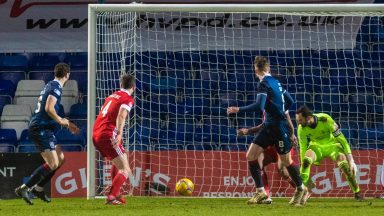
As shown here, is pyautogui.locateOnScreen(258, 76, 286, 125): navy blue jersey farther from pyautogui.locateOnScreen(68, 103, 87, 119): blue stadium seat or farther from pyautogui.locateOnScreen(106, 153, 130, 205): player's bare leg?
pyautogui.locateOnScreen(68, 103, 87, 119): blue stadium seat

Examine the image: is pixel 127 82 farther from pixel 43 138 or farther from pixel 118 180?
pixel 43 138

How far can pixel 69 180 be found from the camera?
18.1 meters

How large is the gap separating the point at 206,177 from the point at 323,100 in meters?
3.08

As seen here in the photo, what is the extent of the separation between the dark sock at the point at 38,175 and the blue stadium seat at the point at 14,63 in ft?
25.2

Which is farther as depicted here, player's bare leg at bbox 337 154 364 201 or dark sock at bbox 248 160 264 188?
player's bare leg at bbox 337 154 364 201

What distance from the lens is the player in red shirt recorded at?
14.1 m

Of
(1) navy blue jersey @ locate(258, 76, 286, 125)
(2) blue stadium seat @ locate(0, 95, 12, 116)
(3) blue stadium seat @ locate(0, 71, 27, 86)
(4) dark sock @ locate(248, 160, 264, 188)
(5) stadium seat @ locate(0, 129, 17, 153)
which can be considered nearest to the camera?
(1) navy blue jersey @ locate(258, 76, 286, 125)

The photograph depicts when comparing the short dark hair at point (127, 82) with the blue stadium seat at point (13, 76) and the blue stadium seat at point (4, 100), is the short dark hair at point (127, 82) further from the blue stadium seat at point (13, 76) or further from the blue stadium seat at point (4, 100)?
the blue stadium seat at point (13, 76)

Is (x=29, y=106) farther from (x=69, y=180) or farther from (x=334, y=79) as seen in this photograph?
(x=334, y=79)

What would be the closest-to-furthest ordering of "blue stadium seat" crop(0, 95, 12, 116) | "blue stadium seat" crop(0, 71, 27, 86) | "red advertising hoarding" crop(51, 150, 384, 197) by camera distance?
"red advertising hoarding" crop(51, 150, 384, 197) → "blue stadium seat" crop(0, 95, 12, 116) → "blue stadium seat" crop(0, 71, 27, 86)

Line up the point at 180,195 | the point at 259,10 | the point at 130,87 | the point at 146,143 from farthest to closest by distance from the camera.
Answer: the point at 146,143 < the point at 180,195 < the point at 259,10 < the point at 130,87

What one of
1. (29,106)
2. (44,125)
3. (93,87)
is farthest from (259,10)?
(29,106)

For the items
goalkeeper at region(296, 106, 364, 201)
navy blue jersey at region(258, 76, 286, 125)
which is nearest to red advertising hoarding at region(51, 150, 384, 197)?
goalkeeper at region(296, 106, 364, 201)

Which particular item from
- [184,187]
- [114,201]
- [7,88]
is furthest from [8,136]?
[114,201]
